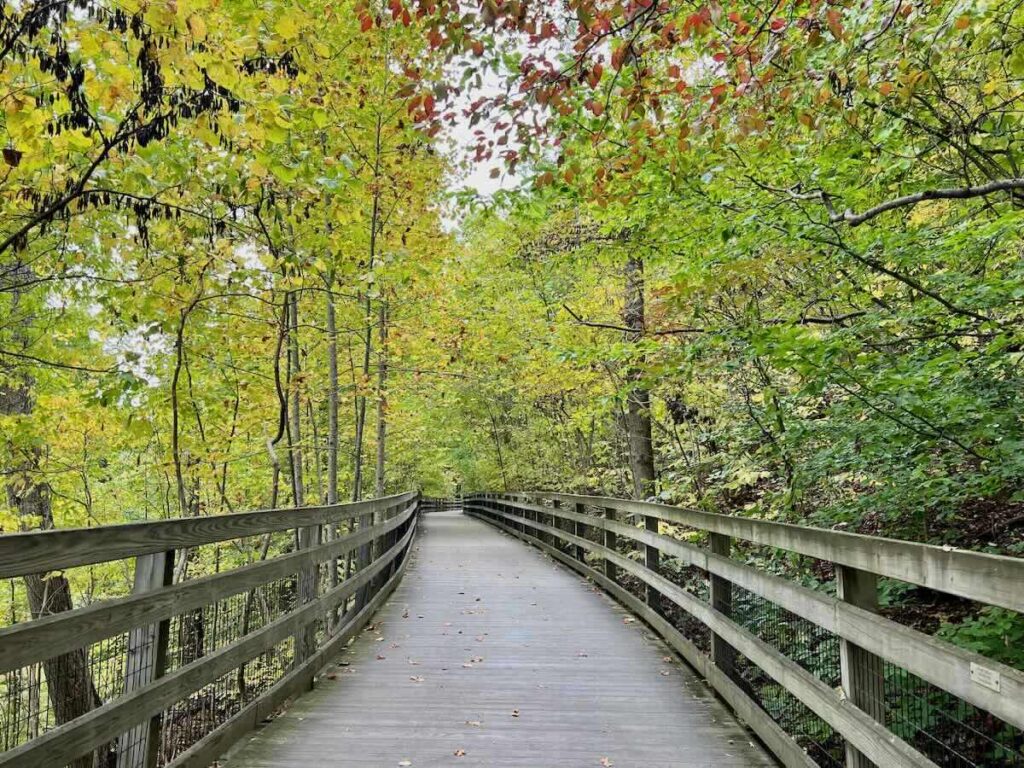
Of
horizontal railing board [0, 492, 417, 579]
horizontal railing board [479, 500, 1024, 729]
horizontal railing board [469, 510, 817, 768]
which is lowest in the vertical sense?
horizontal railing board [469, 510, 817, 768]

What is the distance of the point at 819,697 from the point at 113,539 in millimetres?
2728

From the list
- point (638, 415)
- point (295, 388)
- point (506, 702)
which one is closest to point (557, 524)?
point (638, 415)

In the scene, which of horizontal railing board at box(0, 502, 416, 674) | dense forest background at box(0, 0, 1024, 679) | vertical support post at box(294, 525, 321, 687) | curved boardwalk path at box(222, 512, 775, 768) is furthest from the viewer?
vertical support post at box(294, 525, 321, 687)

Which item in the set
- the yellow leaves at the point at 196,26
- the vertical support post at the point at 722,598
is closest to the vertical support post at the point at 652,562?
the vertical support post at the point at 722,598

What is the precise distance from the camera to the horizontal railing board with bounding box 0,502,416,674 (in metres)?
1.96

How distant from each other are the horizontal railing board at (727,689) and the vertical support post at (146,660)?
266cm

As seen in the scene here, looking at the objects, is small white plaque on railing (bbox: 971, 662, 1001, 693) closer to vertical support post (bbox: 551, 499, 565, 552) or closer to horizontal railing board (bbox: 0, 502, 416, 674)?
horizontal railing board (bbox: 0, 502, 416, 674)

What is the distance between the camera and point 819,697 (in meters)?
2.92

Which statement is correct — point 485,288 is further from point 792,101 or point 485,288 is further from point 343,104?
point 792,101

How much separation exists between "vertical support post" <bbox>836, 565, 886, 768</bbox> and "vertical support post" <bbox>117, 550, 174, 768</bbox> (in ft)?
8.56

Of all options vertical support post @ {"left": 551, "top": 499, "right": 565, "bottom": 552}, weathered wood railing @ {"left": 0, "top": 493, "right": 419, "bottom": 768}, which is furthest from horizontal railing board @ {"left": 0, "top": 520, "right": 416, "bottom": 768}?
vertical support post @ {"left": 551, "top": 499, "right": 565, "bottom": 552}

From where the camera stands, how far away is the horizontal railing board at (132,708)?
2.04m

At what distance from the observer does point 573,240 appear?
11.3 meters

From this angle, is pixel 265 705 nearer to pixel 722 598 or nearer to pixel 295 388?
pixel 722 598
